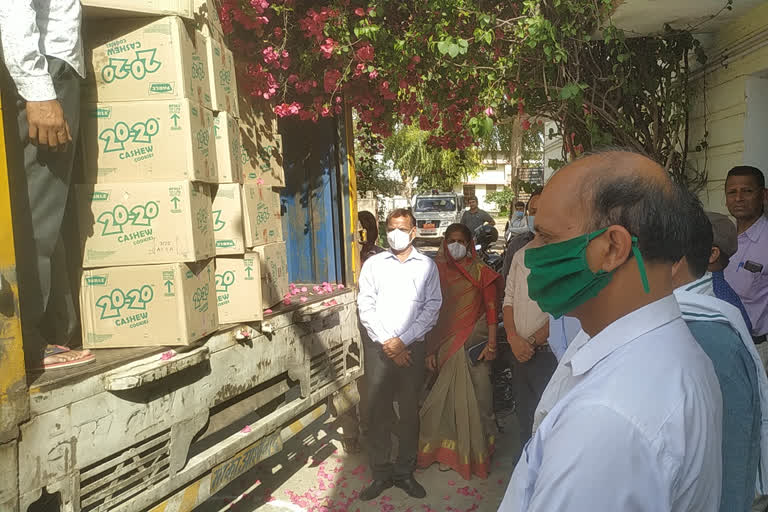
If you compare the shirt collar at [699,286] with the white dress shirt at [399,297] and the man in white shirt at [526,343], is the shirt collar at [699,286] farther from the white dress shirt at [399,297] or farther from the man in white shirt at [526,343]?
the white dress shirt at [399,297]

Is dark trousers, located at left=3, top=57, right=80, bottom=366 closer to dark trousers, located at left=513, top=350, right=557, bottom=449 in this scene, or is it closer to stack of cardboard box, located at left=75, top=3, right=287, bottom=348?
stack of cardboard box, located at left=75, top=3, right=287, bottom=348

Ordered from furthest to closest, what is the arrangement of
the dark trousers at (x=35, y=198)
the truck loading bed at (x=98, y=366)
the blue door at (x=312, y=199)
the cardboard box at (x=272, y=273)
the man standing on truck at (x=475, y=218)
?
the man standing on truck at (x=475, y=218) < the blue door at (x=312, y=199) < the cardboard box at (x=272, y=273) < the dark trousers at (x=35, y=198) < the truck loading bed at (x=98, y=366)

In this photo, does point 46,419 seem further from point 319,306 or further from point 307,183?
point 307,183

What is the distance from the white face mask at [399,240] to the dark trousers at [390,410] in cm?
73

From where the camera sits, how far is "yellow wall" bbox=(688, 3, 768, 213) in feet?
16.3

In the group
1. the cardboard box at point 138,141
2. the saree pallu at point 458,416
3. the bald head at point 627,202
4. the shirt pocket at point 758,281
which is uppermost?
the cardboard box at point 138,141

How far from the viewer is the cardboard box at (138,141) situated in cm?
270

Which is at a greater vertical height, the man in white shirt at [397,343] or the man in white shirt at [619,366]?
the man in white shirt at [619,366]

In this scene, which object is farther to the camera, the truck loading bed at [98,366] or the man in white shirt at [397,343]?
the man in white shirt at [397,343]

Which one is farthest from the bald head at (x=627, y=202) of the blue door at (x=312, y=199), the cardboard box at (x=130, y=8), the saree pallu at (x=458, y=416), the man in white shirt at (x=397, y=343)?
the blue door at (x=312, y=199)

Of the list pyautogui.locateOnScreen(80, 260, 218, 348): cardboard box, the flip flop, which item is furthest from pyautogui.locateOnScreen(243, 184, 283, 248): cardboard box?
the flip flop

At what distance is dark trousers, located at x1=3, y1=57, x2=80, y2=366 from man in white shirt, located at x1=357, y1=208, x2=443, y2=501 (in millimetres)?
2300

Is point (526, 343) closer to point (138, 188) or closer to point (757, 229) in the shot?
point (757, 229)

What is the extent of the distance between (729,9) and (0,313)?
5474mm
